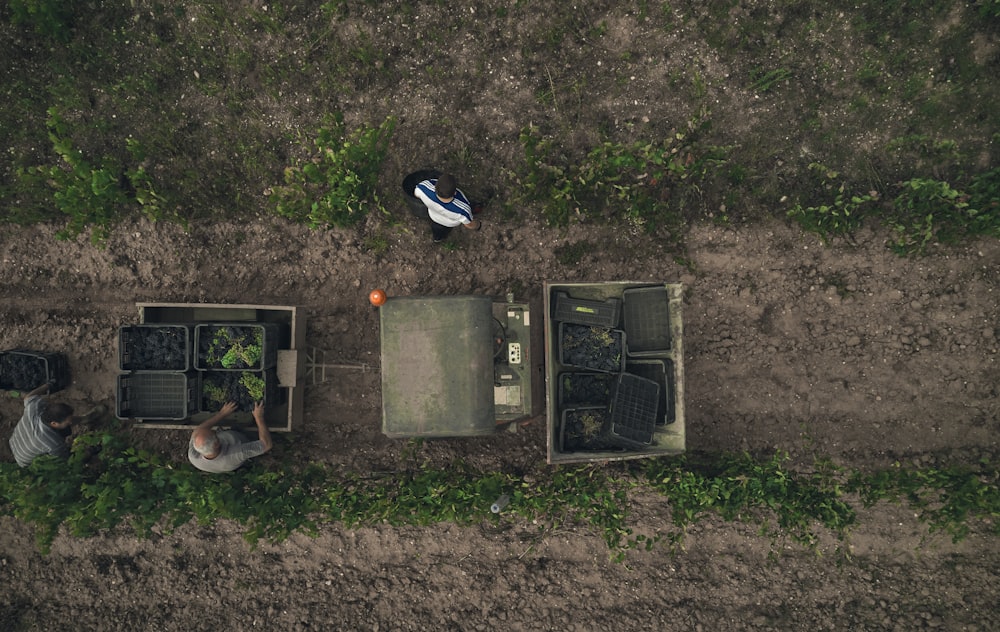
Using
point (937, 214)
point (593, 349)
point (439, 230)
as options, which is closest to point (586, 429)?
point (593, 349)

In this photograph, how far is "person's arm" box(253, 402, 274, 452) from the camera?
555 cm

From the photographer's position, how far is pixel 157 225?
245 inches

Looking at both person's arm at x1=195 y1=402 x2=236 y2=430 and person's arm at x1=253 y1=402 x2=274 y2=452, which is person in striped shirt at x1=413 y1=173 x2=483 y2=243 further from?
person's arm at x1=195 y1=402 x2=236 y2=430

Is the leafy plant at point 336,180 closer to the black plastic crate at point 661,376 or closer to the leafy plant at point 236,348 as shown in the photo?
the leafy plant at point 236,348

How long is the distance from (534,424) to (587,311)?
5.05 feet

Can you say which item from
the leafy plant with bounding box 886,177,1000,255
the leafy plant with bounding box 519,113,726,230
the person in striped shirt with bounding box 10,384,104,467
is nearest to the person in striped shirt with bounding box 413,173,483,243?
the leafy plant with bounding box 519,113,726,230

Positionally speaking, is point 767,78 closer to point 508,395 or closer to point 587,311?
point 587,311

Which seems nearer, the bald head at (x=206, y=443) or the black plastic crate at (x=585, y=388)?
the bald head at (x=206, y=443)

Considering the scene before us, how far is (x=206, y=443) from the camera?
5051 mm

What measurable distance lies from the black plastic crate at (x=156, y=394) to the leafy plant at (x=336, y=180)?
2.08m

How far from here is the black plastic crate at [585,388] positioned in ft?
18.8

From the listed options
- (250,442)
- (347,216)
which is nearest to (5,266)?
(250,442)

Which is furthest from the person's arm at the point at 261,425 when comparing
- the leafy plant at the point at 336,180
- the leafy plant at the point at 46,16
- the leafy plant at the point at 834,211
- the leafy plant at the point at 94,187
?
the leafy plant at the point at 834,211

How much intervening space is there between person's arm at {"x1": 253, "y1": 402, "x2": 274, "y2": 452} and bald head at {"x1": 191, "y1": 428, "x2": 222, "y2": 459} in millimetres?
441
